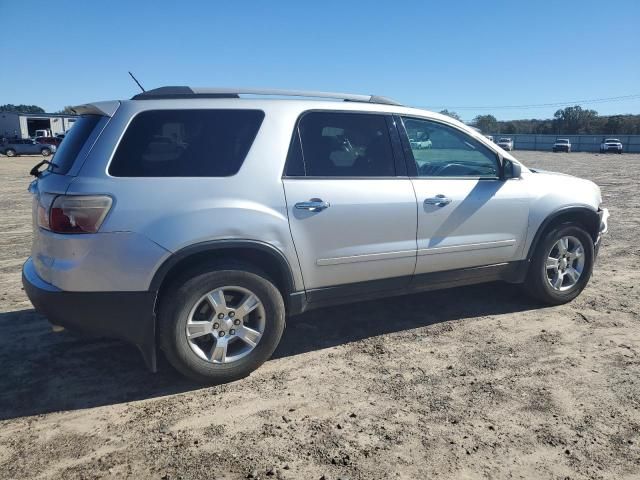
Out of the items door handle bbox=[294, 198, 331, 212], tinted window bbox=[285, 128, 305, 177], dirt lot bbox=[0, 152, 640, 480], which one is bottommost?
dirt lot bbox=[0, 152, 640, 480]

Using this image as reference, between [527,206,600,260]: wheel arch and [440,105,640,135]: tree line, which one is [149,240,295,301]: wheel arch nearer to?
[527,206,600,260]: wheel arch

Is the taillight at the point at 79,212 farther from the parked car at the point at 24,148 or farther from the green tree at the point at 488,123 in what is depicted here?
the green tree at the point at 488,123

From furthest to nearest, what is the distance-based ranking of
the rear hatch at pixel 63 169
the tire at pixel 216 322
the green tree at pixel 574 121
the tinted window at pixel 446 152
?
the green tree at pixel 574 121 → the tinted window at pixel 446 152 → the tire at pixel 216 322 → the rear hatch at pixel 63 169

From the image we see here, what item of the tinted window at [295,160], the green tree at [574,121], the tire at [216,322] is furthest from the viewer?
the green tree at [574,121]

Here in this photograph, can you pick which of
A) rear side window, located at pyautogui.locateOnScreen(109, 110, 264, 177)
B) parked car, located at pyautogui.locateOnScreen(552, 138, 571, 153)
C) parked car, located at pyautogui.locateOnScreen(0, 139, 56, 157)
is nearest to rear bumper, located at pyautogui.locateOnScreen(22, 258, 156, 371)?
rear side window, located at pyautogui.locateOnScreen(109, 110, 264, 177)

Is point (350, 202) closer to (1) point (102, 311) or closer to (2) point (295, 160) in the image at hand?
(2) point (295, 160)

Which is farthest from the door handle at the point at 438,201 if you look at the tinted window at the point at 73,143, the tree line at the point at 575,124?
the tree line at the point at 575,124

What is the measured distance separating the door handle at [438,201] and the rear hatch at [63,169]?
2.45 meters

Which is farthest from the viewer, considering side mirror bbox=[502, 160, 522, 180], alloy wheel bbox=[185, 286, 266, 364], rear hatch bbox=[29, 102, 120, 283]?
side mirror bbox=[502, 160, 522, 180]

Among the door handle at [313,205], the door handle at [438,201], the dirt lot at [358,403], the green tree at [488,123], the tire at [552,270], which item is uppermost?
the green tree at [488,123]

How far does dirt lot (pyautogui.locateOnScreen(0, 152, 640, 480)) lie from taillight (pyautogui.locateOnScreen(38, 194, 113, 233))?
1.16 meters

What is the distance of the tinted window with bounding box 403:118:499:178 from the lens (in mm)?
4301

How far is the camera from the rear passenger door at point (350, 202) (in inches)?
146

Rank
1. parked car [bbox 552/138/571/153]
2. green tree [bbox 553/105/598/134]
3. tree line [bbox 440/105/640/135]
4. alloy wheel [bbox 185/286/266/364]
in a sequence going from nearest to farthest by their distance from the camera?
alloy wheel [bbox 185/286/266/364]
parked car [bbox 552/138/571/153]
tree line [bbox 440/105/640/135]
green tree [bbox 553/105/598/134]
